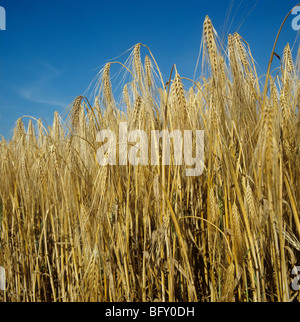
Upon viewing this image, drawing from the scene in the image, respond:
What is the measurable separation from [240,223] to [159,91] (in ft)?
2.07

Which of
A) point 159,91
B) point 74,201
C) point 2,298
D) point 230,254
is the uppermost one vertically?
point 159,91

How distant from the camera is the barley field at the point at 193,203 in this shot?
3.15ft

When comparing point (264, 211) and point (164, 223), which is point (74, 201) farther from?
point (264, 211)

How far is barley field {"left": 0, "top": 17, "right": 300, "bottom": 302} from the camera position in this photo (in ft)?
3.15

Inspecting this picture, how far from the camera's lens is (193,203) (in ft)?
4.37

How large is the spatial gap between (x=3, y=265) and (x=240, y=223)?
4.57 feet

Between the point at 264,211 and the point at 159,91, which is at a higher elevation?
the point at 159,91

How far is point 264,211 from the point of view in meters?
0.89
